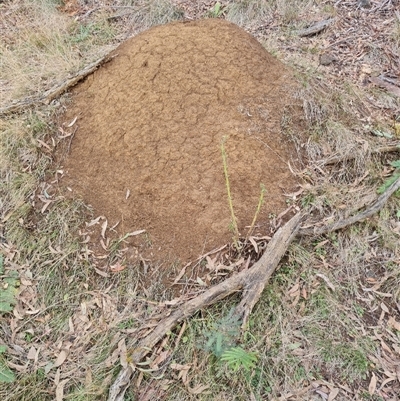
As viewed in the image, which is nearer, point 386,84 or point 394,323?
point 394,323

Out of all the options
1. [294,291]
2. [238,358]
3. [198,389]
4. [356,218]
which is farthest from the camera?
[356,218]

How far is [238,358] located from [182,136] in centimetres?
142

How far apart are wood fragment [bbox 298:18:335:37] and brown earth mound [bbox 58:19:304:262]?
1350mm

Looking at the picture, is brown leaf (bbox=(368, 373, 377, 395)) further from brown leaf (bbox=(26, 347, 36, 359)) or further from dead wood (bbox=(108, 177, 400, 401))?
brown leaf (bbox=(26, 347, 36, 359))

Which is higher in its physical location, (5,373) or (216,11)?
(216,11)

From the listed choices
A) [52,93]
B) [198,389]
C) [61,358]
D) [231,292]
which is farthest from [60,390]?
[52,93]

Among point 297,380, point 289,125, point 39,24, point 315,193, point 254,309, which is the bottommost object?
point 297,380

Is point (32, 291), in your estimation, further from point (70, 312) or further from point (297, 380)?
point (297, 380)

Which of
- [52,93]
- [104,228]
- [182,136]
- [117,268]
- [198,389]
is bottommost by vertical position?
[198,389]

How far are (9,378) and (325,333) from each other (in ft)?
5.50

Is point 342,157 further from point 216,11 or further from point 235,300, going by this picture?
point 216,11


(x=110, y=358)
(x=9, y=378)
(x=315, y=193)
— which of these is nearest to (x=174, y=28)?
(x=315, y=193)

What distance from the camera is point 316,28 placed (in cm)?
422

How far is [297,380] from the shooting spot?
2.11 m
